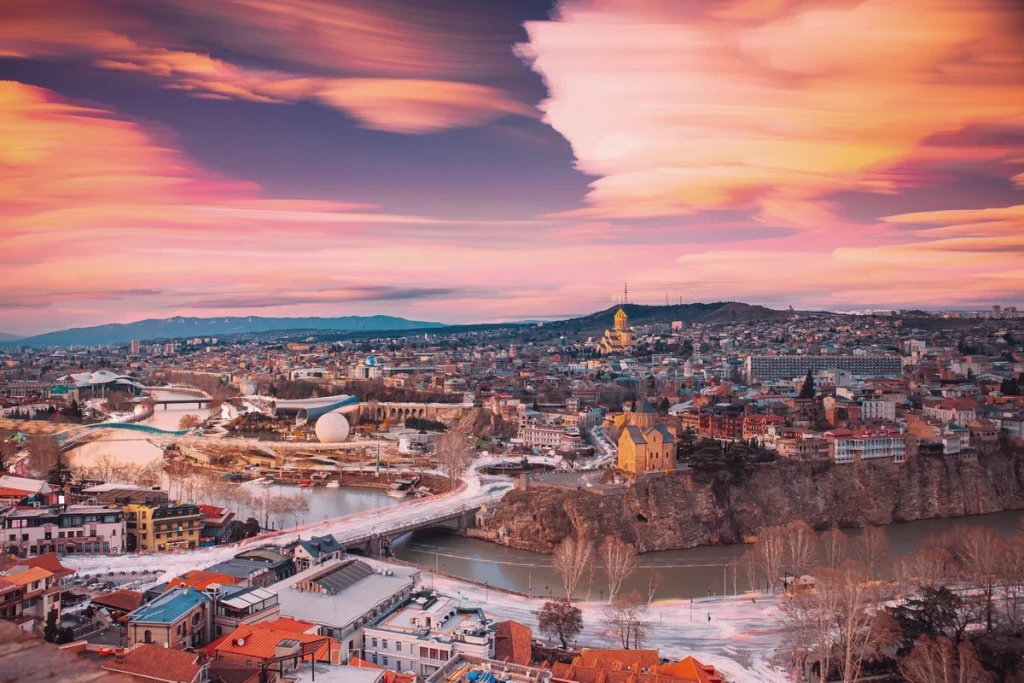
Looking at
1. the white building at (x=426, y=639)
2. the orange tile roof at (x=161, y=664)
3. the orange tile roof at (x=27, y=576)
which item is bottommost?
the white building at (x=426, y=639)

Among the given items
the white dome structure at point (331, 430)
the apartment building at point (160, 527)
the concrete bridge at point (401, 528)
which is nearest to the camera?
the apartment building at point (160, 527)

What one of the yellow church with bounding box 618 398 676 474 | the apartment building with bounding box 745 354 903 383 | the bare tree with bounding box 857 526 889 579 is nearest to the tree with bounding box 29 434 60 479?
the yellow church with bounding box 618 398 676 474

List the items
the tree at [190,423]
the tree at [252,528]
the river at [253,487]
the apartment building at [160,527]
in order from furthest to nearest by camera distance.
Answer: the tree at [190,423], the river at [253,487], the tree at [252,528], the apartment building at [160,527]

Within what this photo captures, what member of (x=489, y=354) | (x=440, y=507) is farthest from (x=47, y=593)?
(x=489, y=354)

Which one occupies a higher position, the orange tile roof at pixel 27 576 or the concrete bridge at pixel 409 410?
the orange tile roof at pixel 27 576

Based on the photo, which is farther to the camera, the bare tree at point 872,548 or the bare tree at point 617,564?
the bare tree at point 872,548

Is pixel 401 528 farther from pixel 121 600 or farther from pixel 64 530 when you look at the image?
pixel 121 600

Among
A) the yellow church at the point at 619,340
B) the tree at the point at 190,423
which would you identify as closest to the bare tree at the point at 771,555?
the tree at the point at 190,423

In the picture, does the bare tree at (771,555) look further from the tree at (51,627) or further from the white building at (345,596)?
the tree at (51,627)
